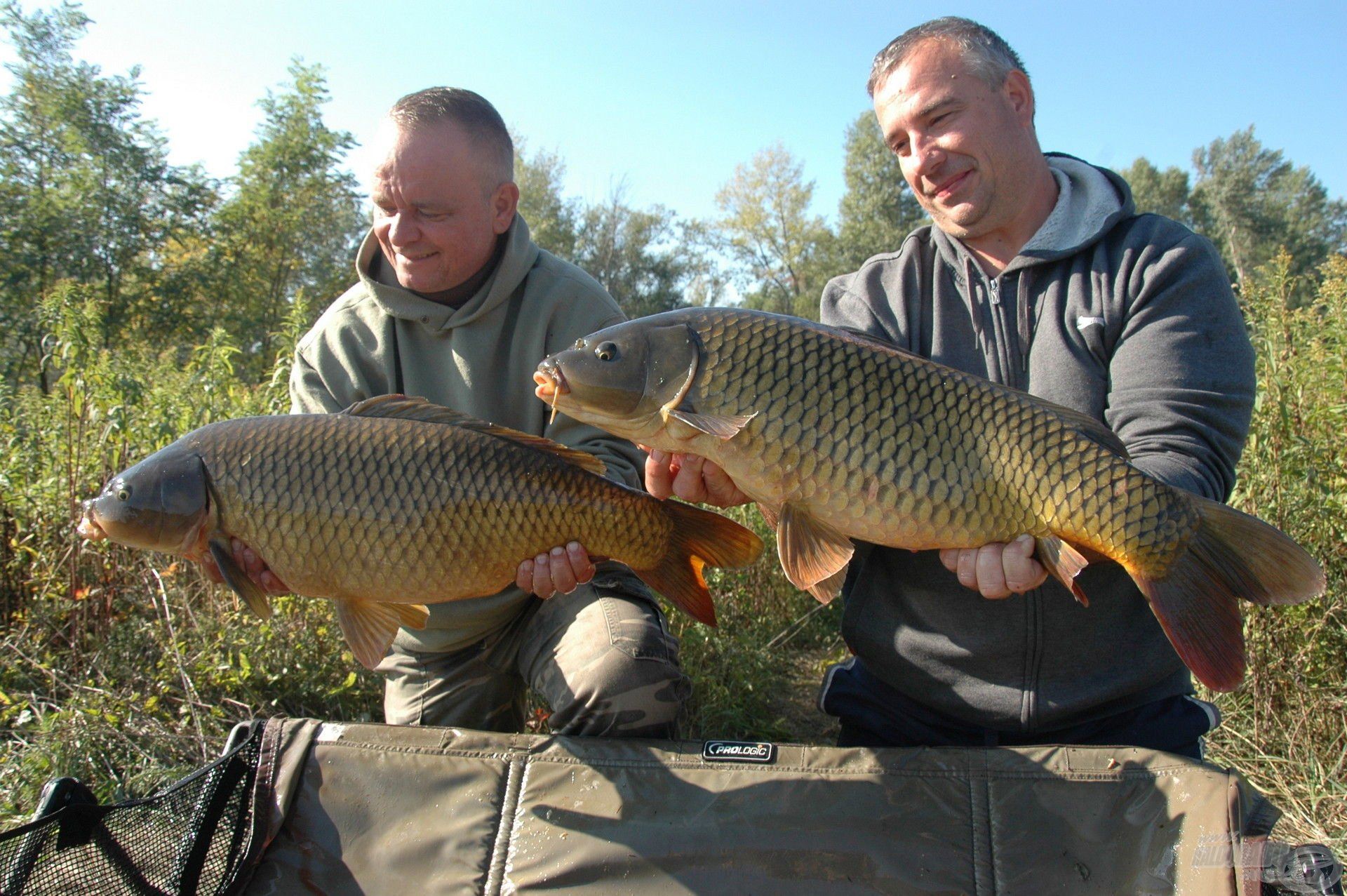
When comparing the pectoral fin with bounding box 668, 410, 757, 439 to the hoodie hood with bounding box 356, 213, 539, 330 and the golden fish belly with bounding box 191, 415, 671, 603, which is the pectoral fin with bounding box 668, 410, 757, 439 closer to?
the golden fish belly with bounding box 191, 415, 671, 603

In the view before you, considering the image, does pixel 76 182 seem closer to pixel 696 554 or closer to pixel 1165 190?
pixel 696 554

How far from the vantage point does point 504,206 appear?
77.0 inches

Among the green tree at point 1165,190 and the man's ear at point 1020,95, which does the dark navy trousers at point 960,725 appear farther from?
the green tree at point 1165,190

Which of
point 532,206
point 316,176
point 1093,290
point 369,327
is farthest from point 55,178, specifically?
point 1093,290

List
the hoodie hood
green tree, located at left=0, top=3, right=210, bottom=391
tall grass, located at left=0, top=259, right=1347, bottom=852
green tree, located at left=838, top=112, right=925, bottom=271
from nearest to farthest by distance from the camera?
the hoodie hood
tall grass, located at left=0, top=259, right=1347, bottom=852
green tree, located at left=0, top=3, right=210, bottom=391
green tree, located at left=838, top=112, right=925, bottom=271

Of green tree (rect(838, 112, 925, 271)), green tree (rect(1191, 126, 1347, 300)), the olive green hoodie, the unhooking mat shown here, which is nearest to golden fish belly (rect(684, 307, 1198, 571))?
the unhooking mat

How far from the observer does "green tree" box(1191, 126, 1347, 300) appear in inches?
1001

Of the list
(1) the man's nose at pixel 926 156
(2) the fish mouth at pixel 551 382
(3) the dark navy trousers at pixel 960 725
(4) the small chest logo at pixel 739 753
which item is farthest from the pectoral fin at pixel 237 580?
(1) the man's nose at pixel 926 156

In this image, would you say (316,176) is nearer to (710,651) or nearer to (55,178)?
(55,178)

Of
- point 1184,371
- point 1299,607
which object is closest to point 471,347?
point 1184,371

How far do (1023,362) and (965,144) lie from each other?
0.41 m

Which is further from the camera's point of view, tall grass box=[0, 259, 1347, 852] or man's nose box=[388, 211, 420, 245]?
tall grass box=[0, 259, 1347, 852]

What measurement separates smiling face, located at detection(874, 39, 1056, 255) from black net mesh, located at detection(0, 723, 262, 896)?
1.55 metres

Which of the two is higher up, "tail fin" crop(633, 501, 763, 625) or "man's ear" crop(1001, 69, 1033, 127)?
"man's ear" crop(1001, 69, 1033, 127)
